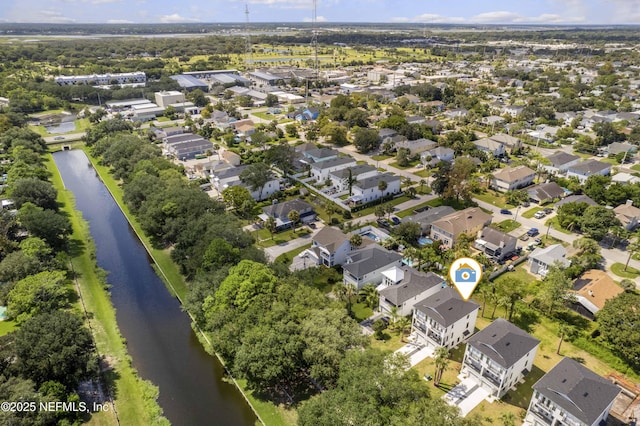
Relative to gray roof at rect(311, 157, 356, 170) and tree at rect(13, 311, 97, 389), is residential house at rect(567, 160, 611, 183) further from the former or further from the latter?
tree at rect(13, 311, 97, 389)

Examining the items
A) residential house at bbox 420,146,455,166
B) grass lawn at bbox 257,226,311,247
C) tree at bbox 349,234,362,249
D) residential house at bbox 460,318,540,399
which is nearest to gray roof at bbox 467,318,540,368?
residential house at bbox 460,318,540,399

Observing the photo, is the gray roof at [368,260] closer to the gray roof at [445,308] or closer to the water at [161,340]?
the gray roof at [445,308]

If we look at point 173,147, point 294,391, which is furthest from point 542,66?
point 294,391

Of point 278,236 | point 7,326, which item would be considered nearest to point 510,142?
point 278,236

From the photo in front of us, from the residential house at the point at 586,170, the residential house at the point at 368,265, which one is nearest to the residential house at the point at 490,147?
the residential house at the point at 586,170

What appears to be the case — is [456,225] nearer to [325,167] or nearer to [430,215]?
[430,215]
